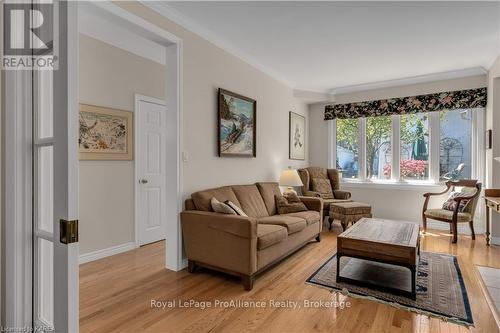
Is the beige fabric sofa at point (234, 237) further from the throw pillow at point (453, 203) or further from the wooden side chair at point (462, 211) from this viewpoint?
the throw pillow at point (453, 203)

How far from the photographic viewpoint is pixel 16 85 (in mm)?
1083

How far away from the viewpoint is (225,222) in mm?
2588

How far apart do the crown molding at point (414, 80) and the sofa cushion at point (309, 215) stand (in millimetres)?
2853

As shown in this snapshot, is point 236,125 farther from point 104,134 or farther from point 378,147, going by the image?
point 378,147

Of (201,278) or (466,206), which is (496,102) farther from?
(201,278)

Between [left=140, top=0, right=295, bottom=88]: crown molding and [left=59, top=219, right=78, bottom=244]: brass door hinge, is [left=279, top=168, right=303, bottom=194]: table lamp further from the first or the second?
[left=59, top=219, right=78, bottom=244]: brass door hinge

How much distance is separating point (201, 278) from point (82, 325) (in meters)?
1.07

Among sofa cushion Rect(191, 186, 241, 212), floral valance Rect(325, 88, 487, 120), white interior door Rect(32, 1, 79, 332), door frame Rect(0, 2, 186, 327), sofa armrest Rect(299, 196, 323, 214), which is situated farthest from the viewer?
floral valance Rect(325, 88, 487, 120)

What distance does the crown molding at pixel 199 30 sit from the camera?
8.88ft

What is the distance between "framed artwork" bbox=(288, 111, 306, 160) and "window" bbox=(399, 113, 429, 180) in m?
1.84

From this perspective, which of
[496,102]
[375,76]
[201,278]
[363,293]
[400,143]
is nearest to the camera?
[363,293]

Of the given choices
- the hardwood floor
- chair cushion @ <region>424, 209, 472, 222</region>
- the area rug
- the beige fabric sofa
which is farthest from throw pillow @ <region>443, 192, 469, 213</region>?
the beige fabric sofa

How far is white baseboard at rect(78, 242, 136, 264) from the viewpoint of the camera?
3.14 meters

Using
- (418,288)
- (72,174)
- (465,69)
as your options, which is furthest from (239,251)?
(465,69)
